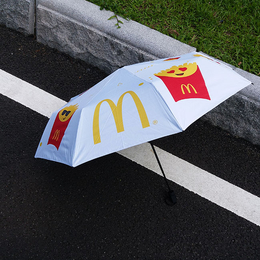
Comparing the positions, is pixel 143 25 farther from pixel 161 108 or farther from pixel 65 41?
pixel 161 108

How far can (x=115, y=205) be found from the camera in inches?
113

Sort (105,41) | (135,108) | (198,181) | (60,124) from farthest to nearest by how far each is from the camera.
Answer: (105,41)
(198,181)
(60,124)
(135,108)

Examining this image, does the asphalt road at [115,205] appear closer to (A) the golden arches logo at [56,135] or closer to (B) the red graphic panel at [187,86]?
(A) the golden arches logo at [56,135]

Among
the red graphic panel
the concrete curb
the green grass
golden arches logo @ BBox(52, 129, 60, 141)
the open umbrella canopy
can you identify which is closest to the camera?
the open umbrella canopy

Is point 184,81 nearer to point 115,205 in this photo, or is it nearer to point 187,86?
point 187,86

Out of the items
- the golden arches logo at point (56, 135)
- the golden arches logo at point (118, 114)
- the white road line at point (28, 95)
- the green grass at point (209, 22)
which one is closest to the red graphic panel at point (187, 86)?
the golden arches logo at point (118, 114)

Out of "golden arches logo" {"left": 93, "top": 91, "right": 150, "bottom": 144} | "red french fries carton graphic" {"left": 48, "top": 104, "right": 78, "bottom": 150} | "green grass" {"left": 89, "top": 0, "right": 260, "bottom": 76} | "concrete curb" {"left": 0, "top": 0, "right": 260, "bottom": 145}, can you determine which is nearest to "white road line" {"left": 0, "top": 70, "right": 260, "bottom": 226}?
"concrete curb" {"left": 0, "top": 0, "right": 260, "bottom": 145}

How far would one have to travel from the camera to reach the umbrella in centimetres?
205

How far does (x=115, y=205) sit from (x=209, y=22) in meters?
2.49

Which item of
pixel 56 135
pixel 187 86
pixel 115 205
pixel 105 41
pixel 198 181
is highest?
pixel 187 86

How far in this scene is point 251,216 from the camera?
9.11 ft

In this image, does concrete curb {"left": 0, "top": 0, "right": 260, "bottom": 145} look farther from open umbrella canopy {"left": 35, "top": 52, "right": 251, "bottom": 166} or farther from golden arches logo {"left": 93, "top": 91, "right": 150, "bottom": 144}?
golden arches logo {"left": 93, "top": 91, "right": 150, "bottom": 144}

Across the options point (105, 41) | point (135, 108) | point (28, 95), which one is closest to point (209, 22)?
point (105, 41)

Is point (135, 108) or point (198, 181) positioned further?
point (198, 181)
